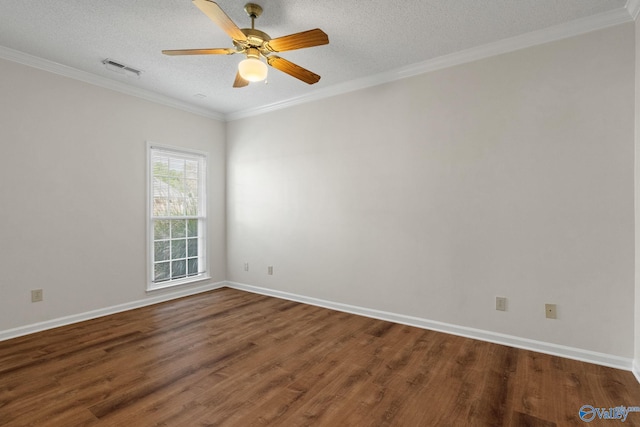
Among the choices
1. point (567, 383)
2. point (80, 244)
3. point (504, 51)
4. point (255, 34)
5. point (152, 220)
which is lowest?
point (567, 383)

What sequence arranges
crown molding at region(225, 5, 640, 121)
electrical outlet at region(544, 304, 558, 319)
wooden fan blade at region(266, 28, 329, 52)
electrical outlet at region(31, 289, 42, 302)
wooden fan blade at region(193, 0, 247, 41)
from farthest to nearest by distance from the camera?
1. electrical outlet at region(31, 289, 42, 302)
2. electrical outlet at region(544, 304, 558, 319)
3. crown molding at region(225, 5, 640, 121)
4. wooden fan blade at region(266, 28, 329, 52)
5. wooden fan blade at region(193, 0, 247, 41)

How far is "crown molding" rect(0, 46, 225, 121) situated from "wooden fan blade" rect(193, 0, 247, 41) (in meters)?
2.38

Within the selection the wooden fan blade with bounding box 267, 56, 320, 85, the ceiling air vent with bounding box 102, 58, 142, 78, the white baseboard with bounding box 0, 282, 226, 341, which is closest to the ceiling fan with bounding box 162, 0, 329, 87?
the wooden fan blade with bounding box 267, 56, 320, 85

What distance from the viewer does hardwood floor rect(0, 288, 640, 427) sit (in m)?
1.87

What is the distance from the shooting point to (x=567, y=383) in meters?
2.21

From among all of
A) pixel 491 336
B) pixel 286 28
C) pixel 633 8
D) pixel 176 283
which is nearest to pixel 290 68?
pixel 286 28

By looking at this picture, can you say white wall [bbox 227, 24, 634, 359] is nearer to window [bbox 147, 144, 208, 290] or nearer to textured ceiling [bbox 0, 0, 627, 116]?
textured ceiling [bbox 0, 0, 627, 116]

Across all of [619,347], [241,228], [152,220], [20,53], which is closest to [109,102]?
[20,53]

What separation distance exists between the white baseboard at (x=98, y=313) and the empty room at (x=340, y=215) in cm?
2

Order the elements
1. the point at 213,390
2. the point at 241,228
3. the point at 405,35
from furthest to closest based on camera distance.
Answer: the point at 241,228 < the point at 405,35 < the point at 213,390

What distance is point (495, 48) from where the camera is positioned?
114 inches

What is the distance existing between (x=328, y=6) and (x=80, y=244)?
3528 millimetres

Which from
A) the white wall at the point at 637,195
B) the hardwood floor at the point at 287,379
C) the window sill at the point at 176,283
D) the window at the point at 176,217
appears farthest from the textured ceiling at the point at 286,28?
the hardwood floor at the point at 287,379

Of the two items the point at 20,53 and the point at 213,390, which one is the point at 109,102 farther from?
the point at 213,390
